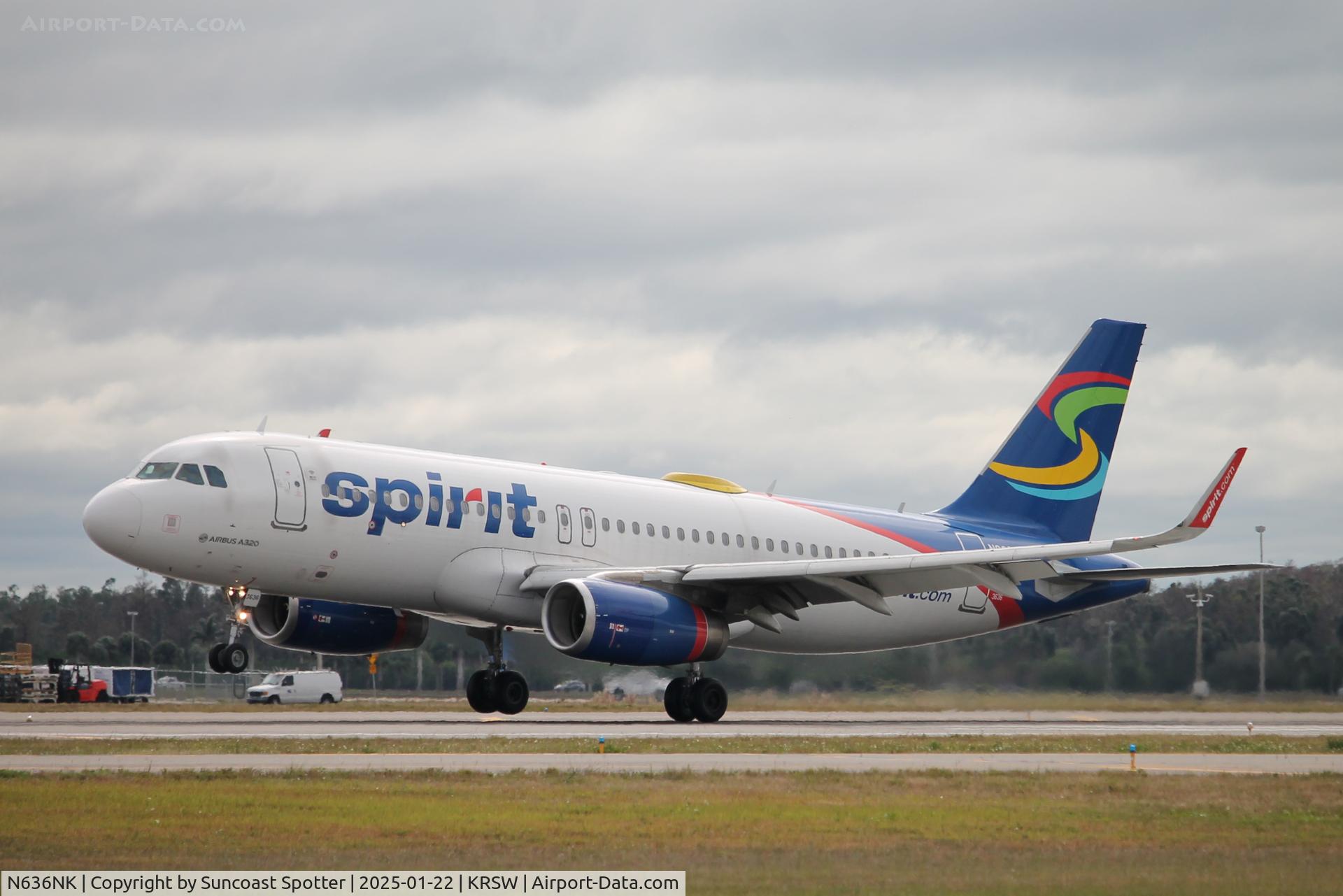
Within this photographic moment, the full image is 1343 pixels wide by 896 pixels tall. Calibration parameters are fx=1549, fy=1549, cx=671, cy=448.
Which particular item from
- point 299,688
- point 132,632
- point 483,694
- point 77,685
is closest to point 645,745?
point 483,694

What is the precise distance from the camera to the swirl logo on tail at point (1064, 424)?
3916 cm

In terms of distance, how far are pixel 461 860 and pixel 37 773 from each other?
8.13 meters

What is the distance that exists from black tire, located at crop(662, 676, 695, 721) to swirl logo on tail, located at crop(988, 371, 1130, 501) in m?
12.2

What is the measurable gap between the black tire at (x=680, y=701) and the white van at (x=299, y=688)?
29065 mm

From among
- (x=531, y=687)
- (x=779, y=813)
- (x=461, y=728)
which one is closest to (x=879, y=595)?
(x=461, y=728)

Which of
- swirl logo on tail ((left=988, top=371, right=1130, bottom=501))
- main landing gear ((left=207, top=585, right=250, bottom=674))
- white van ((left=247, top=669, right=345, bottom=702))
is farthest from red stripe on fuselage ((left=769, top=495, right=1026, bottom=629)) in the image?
white van ((left=247, top=669, right=345, bottom=702))

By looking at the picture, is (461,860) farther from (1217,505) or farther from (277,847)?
(1217,505)

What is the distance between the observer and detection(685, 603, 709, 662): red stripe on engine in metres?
28.9

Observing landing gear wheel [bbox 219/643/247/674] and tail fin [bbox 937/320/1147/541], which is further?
tail fin [bbox 937/320/1147/541]

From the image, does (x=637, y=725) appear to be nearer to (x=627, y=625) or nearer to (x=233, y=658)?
(x=627, y=625)

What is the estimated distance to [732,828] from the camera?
13781 mm

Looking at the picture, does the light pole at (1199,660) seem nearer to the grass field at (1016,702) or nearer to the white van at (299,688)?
the grass field at (1016,702)

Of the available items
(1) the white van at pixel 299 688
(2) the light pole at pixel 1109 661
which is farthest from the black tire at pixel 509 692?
(1) the white van at pixel 299 688

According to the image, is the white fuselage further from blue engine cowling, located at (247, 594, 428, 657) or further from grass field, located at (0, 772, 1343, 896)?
grass field, located at (0, 772, 1343, 896)
